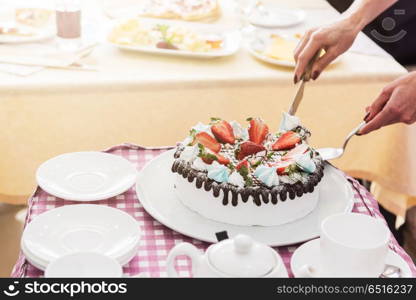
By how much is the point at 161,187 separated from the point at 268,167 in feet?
0.80

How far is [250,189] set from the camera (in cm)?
140

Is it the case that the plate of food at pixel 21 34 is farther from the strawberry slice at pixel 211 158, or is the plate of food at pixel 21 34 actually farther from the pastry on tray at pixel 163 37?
the strawberry slice at pixel 211 158

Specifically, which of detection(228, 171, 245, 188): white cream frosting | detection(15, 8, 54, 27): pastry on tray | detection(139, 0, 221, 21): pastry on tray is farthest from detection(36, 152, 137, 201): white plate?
detection(139, 0, 221, 21): pastry on tray

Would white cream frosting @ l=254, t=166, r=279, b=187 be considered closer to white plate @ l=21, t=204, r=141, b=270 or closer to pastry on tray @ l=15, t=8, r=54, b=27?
white plate @ l=21, t=204, r=141, b=270

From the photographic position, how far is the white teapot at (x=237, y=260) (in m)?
1.10

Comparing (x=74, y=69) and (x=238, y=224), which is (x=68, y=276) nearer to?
(x=238, y=224)

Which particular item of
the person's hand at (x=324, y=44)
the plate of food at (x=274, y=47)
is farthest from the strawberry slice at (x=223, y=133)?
the plate of food at (x=274, y=47)

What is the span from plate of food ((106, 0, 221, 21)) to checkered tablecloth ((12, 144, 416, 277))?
40.1 inches

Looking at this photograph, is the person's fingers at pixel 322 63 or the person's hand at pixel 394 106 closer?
the person's hand at pixel 394 106

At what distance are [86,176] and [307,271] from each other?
0.56 meters

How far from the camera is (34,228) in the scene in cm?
134

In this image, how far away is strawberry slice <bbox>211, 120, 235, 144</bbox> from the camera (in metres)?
1.55

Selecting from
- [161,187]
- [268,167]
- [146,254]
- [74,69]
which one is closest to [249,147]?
[268,167]

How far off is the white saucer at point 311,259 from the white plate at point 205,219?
0.05 meters
